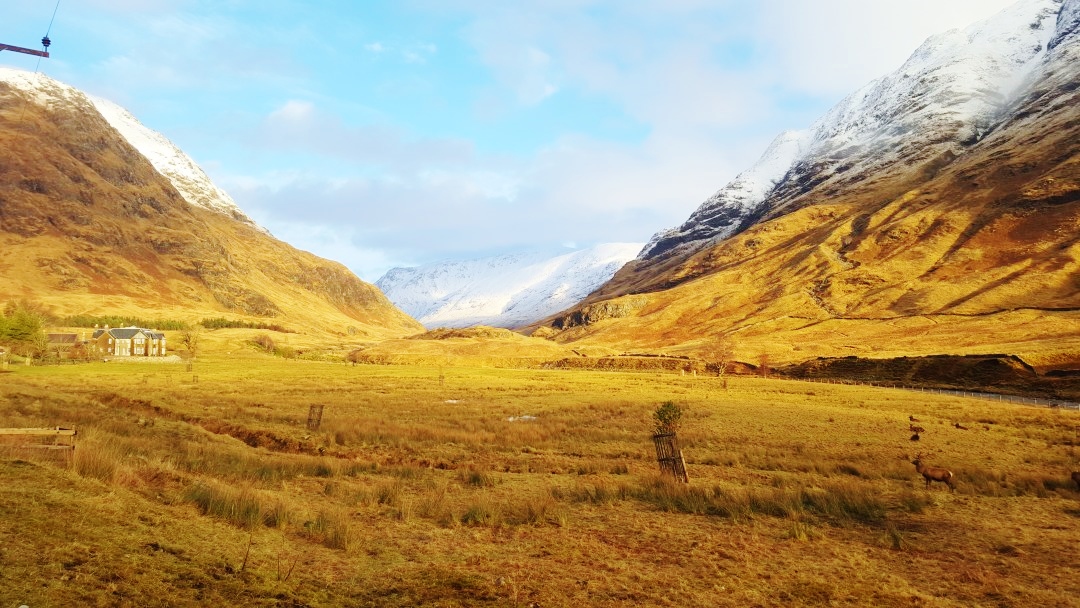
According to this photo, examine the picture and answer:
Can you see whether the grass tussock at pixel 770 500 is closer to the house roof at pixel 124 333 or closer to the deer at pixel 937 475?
the deer at pixel 937 475

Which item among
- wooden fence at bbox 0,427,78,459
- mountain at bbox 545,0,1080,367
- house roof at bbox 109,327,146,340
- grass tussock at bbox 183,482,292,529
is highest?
mountain at bbox 545,0,1080,367

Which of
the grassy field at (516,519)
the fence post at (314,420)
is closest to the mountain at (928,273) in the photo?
the grassy field at (516,519)

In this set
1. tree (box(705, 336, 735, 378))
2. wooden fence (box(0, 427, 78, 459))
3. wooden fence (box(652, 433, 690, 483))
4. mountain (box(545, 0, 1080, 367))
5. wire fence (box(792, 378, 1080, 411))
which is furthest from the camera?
mountain (box(545, 0, 1080, 367))

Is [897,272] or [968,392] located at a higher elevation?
[897,272]

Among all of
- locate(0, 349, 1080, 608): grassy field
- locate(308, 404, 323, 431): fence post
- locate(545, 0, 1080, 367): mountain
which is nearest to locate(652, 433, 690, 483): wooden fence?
locate(0, 349, 1080, 608): grassy field

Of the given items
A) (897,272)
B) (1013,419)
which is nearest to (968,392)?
(1013,419)

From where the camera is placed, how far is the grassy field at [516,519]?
823cm

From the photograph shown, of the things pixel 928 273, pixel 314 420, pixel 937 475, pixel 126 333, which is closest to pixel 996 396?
pixel 937 475

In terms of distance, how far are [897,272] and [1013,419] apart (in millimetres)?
126736

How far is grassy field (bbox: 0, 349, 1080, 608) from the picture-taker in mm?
8227

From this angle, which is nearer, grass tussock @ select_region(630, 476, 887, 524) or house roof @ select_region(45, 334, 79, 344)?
grass tussock @ select_region(630, 476, 887, 524)

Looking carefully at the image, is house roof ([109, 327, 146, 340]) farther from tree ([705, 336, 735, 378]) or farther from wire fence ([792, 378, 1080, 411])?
wire fence ([792, 378, 1080, 411])

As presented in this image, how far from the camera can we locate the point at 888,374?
74.8m

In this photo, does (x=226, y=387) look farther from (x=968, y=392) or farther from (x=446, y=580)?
(x=968, y=392)
